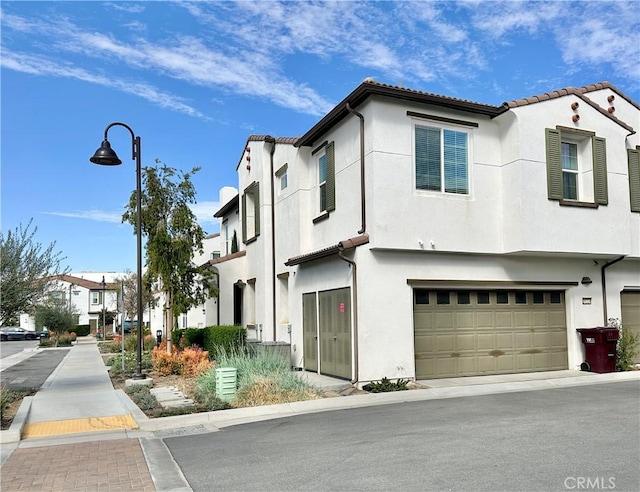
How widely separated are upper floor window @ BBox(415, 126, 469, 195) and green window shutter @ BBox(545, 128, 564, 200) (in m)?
2.00

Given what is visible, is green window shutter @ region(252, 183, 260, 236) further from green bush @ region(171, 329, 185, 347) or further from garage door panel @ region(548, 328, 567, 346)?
garage door panel @ region(548, 328, 567, 346)

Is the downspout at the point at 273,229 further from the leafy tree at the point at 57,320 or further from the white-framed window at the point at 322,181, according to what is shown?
the leafy tree at the point at 57,320

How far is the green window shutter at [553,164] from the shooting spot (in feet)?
44.5

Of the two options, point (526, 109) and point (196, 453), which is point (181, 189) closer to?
point (526, 109)

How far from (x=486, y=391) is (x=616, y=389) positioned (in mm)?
2752

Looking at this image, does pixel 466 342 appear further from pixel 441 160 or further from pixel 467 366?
pixel 441 160

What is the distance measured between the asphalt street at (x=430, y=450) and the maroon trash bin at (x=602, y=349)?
4.06 metres

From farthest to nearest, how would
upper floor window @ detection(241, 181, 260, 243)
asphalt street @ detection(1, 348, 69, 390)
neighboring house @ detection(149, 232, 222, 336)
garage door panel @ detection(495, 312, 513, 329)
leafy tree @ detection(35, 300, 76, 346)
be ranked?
1. leafy tree @ detection(35, 300, 76, 346)
2. neighboring house @ detection(149, 232, 222, 336)
3. upper floor window @ detection(241, 181, 260, 243)
4. asphalt street @ detection(1, 348, 69, 390)
5. garage door panel @ detection(495, 312, 513, 329)

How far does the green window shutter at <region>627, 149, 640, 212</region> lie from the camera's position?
15.1 metres

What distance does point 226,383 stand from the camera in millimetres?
10750

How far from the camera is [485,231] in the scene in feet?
44.2

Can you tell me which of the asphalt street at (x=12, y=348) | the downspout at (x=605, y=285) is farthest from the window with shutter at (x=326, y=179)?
the asphalt street at (x=12, y=348)

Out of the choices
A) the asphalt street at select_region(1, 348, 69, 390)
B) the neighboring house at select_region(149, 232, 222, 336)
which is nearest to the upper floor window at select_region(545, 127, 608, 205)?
the neighboring house at select_region(149, 232, 222, 336)

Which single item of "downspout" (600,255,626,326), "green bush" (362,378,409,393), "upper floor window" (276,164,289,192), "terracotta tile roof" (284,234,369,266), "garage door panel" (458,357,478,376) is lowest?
"green bush" (362,378,409,393)
